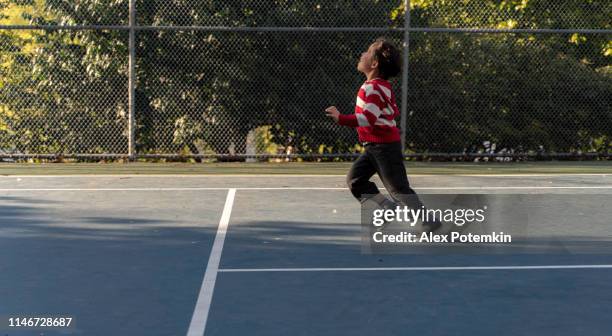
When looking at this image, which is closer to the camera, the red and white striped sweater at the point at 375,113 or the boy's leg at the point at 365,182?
the red and white striped sweater at the point at 375,113

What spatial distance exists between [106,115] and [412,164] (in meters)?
5.06

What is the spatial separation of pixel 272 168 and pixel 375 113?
6.90m

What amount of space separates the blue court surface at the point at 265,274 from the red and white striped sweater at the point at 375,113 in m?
1.04

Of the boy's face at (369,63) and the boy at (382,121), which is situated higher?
the boy's face at (369,63)

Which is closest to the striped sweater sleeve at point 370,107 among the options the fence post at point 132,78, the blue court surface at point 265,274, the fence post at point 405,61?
the blue court surface at point 265,274

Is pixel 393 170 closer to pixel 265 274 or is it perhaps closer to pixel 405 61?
pixel 265 274

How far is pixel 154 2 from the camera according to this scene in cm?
1548

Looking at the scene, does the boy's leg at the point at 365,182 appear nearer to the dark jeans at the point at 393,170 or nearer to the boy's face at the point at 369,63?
the dark jeans at the point at 393,170

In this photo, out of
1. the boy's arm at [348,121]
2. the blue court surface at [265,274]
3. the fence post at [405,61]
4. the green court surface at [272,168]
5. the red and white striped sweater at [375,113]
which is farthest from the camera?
the fence post at [405,61]

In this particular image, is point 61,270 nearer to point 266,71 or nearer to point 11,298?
point 11,298

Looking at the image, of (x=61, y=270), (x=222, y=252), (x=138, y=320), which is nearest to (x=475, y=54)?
(x=222, y=252)

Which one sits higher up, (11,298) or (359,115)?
(359,115)

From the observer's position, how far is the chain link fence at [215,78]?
1533 cm

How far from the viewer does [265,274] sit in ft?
23.7
